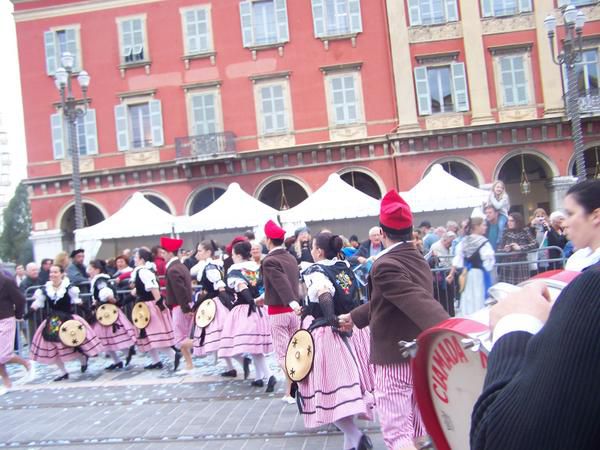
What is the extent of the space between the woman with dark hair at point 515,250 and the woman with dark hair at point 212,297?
12.4 ft

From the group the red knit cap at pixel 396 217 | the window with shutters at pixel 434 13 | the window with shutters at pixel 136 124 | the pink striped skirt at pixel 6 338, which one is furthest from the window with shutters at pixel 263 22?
the red knit cap at pixel 396 217

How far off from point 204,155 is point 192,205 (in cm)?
220

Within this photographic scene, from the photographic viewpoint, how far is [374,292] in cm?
412

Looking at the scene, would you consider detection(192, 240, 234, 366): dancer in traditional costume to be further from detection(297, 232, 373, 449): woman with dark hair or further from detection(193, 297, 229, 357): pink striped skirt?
detection(297, 232, 373, 449): woman with dark hair

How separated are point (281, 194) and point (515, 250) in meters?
19.0

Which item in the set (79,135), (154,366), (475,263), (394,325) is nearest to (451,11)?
(79,135)

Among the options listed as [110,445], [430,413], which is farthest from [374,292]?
[110,445]

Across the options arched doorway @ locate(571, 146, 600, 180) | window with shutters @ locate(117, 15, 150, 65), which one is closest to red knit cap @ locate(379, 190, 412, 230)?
arched doorway @ locate(571, 146, 600, 180)

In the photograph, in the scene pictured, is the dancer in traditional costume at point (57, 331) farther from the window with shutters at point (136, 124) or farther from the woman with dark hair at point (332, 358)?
the window with shutters at point (136, 124)

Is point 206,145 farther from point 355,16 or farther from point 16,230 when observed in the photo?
point 16,230

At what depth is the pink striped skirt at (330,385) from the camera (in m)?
5.31

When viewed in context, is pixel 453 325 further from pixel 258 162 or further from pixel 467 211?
pixel 258 162

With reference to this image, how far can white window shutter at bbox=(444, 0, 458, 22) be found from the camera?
993 inches

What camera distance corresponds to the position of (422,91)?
82.3 ft
